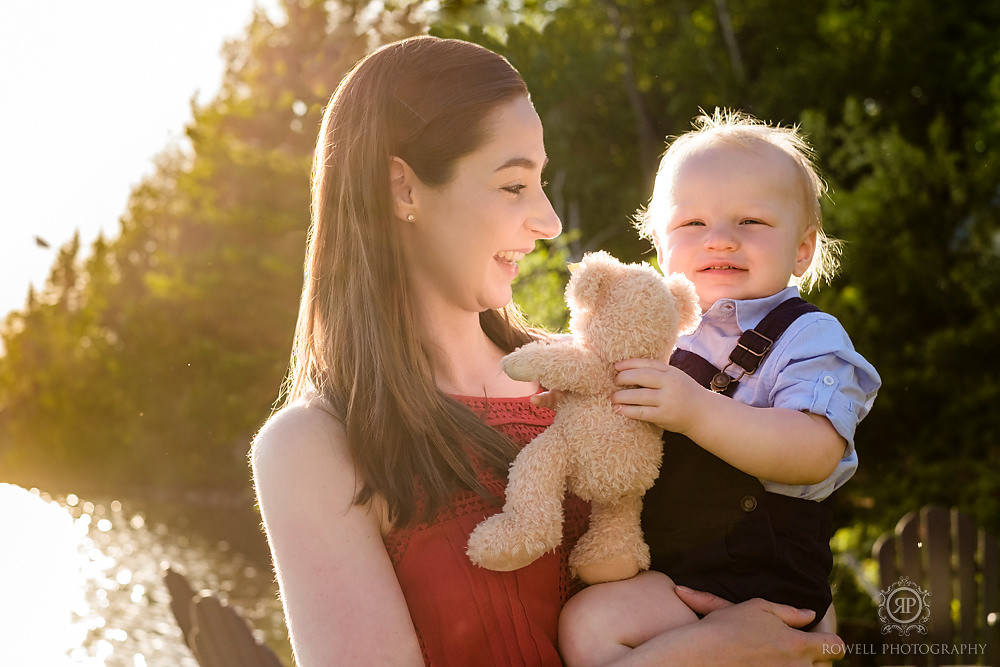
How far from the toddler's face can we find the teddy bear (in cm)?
31

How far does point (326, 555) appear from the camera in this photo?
179 cm

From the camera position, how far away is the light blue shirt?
185cm

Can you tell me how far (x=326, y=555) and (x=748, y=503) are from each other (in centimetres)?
86

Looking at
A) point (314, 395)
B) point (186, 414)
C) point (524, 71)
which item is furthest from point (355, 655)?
point (186, 414)

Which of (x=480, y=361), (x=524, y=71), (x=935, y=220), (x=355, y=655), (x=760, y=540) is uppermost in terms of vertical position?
(x=935, y=220)

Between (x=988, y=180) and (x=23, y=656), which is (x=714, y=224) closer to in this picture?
(x=988, y=180)

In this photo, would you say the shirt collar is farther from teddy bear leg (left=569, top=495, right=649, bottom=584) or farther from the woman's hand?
the woman's hand

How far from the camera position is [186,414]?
21.5m

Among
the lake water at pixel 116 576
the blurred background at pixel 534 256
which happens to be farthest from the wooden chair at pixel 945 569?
the lake water at pixel 116 576

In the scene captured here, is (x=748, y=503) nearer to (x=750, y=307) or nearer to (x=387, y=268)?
(x=750, y=307)

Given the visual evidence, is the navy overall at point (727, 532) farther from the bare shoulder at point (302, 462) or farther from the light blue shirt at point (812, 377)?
the bare shoulder at point (302, 462)

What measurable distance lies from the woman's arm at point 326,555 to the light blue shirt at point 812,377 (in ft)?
2.70

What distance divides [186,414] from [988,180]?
1738 cm

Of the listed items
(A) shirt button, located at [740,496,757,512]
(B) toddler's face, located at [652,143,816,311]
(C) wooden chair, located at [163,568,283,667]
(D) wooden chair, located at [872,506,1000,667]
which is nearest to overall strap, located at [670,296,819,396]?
(B) toddler's face, located at [652,143,816,311]
